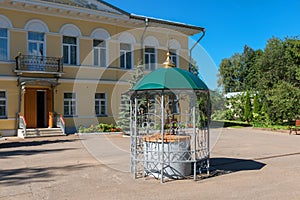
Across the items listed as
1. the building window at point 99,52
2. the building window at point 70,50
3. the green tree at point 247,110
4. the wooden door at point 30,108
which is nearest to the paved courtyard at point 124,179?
the wooden door at point 30,108

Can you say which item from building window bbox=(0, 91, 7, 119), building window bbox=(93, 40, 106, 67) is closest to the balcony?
building window bbox=(0, 91, 7, 119)

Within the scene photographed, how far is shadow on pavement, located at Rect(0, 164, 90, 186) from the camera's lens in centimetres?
695

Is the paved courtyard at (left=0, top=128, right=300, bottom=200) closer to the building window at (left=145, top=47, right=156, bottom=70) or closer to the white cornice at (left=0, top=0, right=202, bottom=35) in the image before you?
the white cornice at (left=0, top=0, right=202, bottom=35)

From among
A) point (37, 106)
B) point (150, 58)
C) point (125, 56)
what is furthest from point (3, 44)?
point (150, 58)

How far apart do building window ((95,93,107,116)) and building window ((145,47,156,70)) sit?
4.18 metres

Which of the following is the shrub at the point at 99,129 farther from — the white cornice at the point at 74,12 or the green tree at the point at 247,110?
the green tree at the point at 247,110

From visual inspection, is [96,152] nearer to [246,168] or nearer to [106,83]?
[246,168]

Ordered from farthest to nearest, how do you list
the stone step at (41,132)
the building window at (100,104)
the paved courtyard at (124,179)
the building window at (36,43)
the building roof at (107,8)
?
the building window at (100,104)
the building roof at (107,8)
the building window at (36,43)
the stone step at (41,132)
the paved courtyard at (124,179)

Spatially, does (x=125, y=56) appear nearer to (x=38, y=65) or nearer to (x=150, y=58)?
(x=150, y=58)

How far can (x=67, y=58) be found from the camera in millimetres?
19422

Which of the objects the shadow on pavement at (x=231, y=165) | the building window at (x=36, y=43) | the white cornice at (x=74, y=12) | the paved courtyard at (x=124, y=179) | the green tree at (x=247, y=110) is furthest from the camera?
the green tree at (x=247, y=110)

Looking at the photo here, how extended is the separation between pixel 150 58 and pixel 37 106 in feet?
28.4

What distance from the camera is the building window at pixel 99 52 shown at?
20.5 m

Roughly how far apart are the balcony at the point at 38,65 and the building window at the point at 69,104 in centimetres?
165
